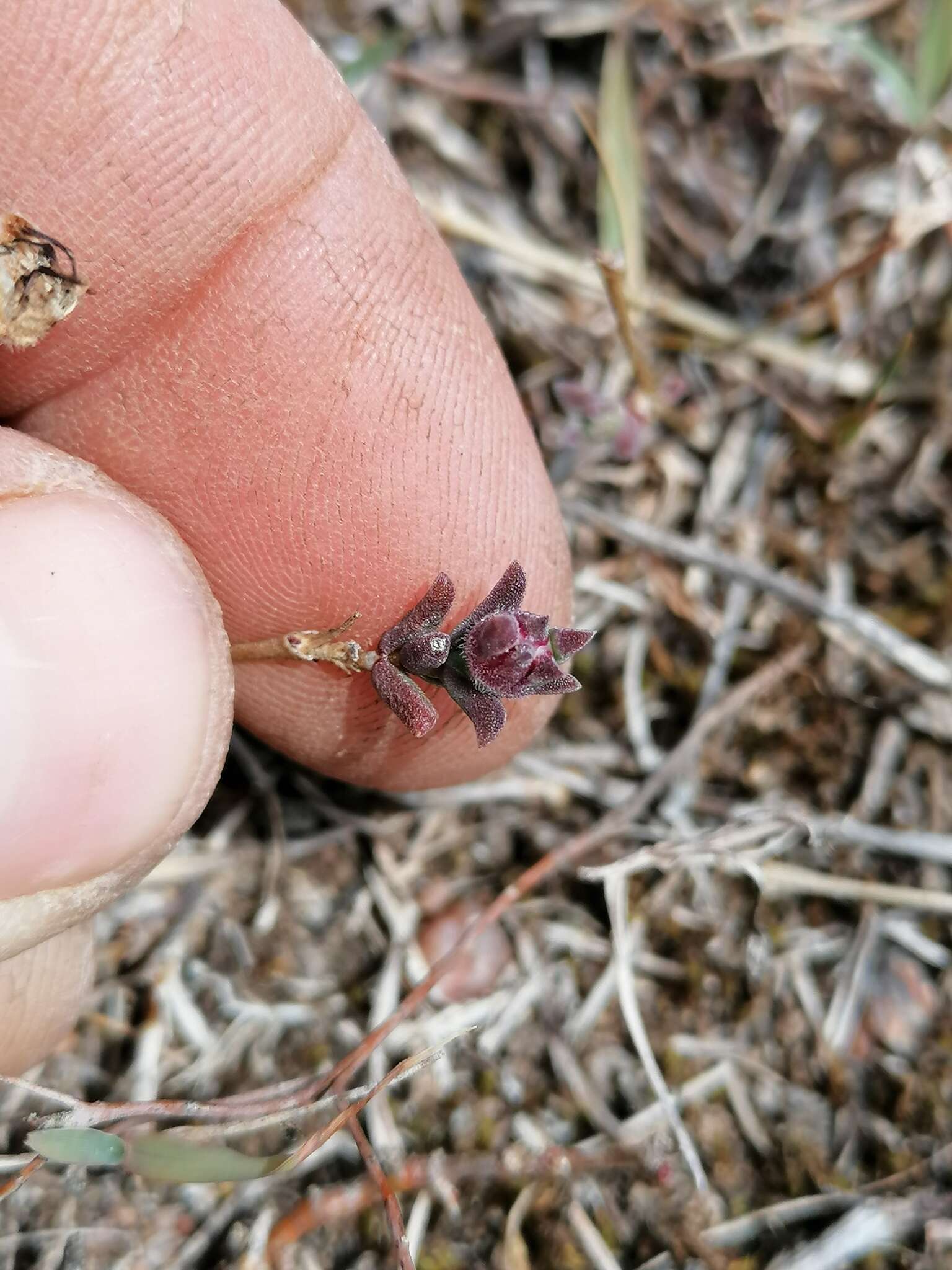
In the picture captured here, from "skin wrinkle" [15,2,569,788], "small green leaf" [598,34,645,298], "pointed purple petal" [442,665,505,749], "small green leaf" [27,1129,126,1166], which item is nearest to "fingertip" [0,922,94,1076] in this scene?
"small green leaf" [27,1129,126,1166]

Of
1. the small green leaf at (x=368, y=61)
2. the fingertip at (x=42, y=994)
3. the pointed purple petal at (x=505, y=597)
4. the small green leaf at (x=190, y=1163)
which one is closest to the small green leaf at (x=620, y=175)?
the small green leaf at (x=368, y=61)

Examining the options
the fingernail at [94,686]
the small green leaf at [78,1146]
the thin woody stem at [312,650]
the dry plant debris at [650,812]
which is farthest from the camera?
the dry plant debris at [650,812]

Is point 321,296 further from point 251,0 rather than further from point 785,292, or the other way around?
point 785,292

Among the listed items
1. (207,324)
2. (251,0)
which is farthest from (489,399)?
(251,0)

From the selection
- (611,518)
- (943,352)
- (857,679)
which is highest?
(611,518)

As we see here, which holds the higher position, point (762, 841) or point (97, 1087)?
point (97, 1087)

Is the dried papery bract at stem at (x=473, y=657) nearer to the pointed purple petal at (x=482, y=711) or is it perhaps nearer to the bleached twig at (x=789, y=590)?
the pointed purple petal at (x=482, y=711)
